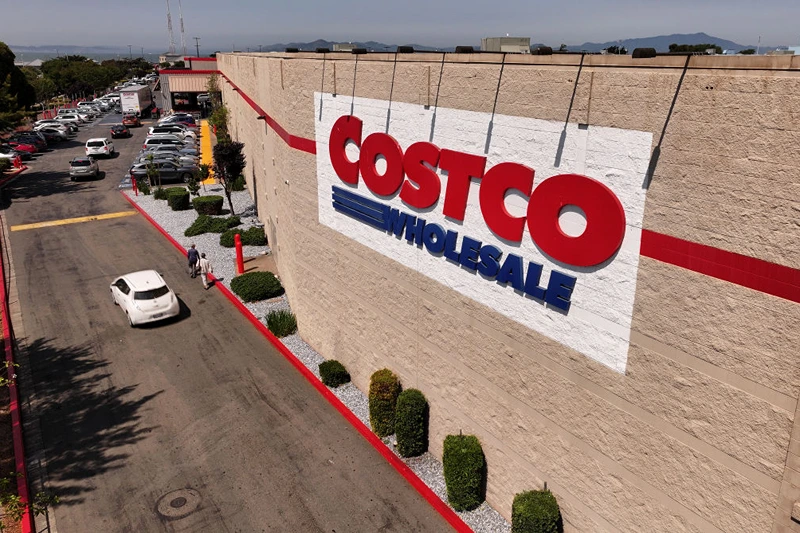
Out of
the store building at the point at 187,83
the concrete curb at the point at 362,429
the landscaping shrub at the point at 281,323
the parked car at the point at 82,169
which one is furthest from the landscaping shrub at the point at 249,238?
the store building at the point at 187,83

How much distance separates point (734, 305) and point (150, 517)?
1148 centimetres

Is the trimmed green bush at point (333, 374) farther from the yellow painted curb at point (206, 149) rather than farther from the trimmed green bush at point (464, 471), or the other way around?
the yellow painted curb at point (206, 149)

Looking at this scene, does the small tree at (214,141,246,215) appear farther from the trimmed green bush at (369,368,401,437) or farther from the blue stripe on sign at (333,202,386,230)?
the trimmed green bush at (369,368,401,437)

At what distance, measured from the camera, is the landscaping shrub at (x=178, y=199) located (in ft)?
109

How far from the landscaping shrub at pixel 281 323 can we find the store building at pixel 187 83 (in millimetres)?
57129

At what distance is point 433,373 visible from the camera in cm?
1273

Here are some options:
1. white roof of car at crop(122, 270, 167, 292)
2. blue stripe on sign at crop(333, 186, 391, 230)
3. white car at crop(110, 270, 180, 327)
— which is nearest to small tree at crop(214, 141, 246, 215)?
white roof of car at crop(122, 270, 167, 292)

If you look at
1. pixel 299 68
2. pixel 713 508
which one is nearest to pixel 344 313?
pixel 299 68

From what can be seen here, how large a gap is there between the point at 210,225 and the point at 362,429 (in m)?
18.7

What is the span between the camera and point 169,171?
39.9 m

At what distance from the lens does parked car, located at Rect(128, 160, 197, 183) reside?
39844 mm

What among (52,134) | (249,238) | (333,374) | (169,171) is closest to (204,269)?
(249,238)

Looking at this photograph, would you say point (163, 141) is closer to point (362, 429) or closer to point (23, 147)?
point (23, 147)

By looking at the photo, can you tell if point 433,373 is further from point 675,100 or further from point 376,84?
point 675,100
